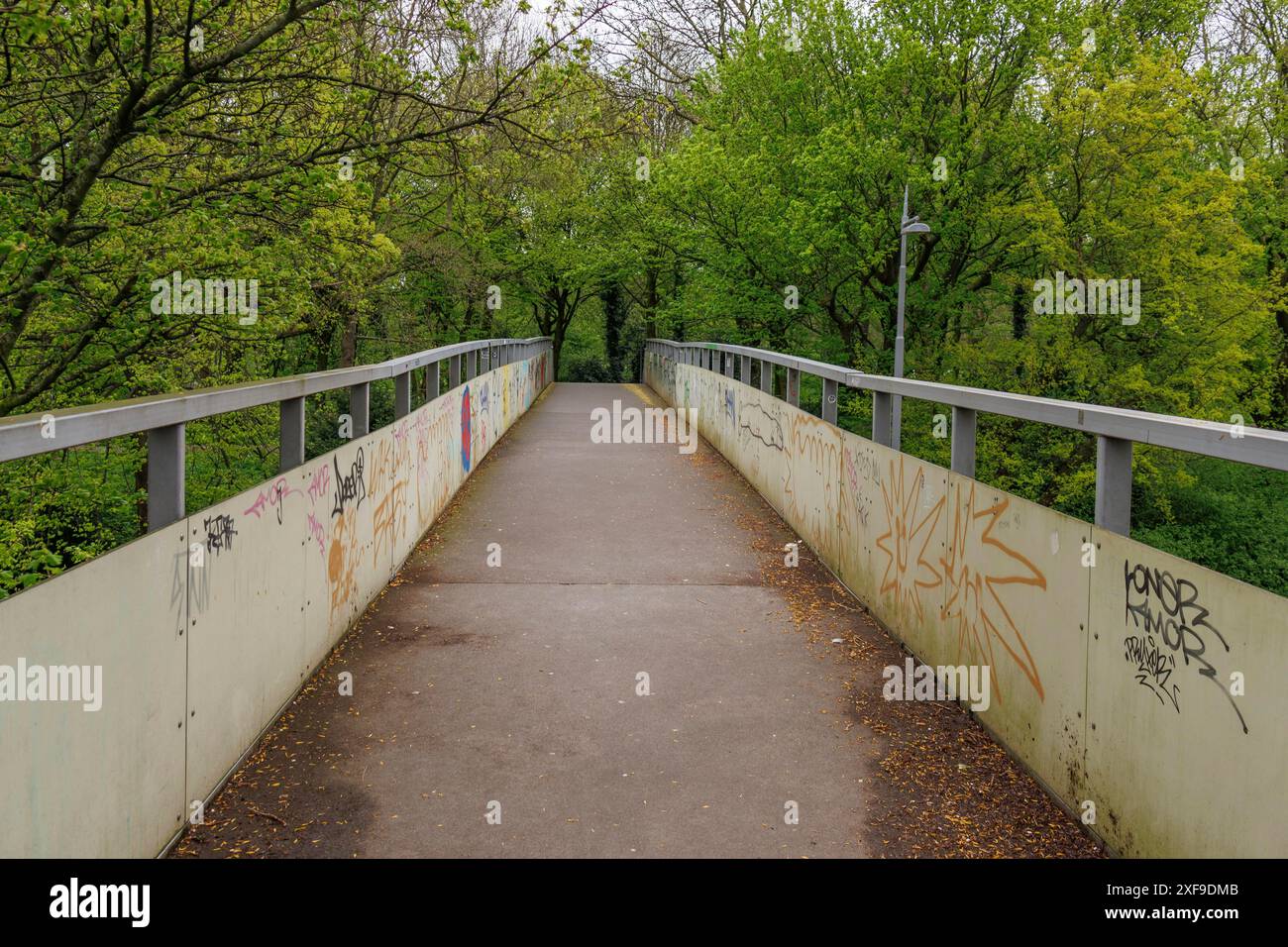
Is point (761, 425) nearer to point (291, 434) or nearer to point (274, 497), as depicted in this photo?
point (291, 434)

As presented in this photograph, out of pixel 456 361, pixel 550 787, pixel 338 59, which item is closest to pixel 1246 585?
pixel 550 787

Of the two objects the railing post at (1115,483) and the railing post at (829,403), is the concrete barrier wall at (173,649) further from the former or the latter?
the railing post at (829,403)

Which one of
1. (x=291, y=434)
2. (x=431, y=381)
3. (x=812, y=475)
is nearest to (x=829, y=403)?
(x=812, y=475)

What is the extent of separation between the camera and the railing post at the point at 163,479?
3912 mm

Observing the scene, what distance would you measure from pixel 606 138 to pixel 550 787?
648 centimetres

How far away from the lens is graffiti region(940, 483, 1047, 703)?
465 centimetres

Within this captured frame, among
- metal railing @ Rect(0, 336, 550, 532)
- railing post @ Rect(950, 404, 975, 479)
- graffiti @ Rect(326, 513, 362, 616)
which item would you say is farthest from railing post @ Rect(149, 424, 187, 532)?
railing post @ Rect(950, 404, 975, 479)

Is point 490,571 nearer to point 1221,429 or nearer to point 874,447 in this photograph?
point 874,447

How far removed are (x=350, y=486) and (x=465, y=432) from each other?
649cm

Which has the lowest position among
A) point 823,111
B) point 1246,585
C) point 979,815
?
point 979,815

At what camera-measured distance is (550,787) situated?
4.48 metres

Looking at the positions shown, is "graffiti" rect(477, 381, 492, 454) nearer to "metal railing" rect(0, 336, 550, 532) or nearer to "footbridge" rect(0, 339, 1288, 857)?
"footbridge" rect(0, 339, 1288, 857)

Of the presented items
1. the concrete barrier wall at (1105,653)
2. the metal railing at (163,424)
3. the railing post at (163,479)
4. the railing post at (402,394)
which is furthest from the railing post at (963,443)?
the railing post at (402,394)

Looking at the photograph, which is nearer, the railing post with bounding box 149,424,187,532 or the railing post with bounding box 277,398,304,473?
the railing post with bounding box 149,424,187,532
